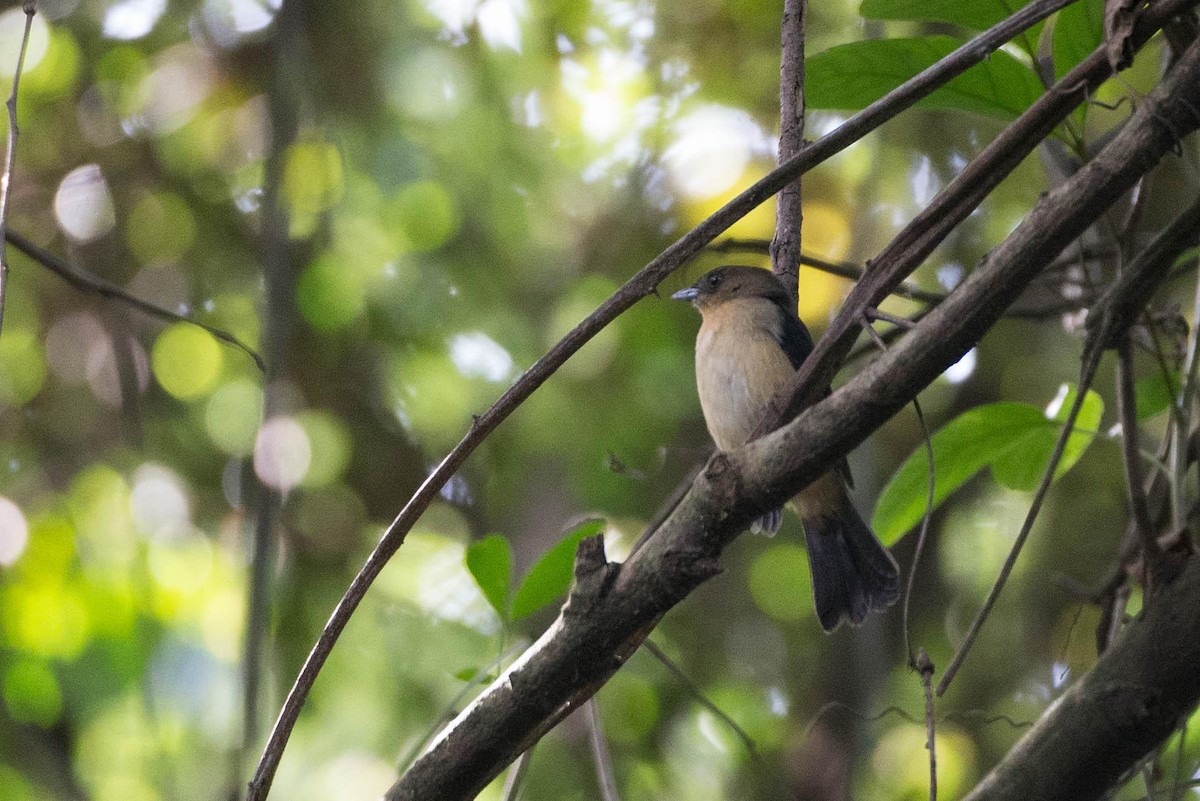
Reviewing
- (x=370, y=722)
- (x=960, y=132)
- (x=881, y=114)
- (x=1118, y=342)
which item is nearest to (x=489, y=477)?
(x=370, y=722)

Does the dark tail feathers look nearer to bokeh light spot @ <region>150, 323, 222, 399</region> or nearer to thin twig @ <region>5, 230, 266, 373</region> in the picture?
thin twig @ <region>5, 230, 266, 373</region>

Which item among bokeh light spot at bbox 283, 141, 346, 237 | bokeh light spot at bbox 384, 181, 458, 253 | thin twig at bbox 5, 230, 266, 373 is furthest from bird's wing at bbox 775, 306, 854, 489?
bokeh light spot at bbox 283, 141, 346, 237

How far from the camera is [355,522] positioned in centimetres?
492

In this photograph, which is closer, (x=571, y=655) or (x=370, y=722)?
(x=571, y=655)

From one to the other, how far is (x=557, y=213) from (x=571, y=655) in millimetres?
3744

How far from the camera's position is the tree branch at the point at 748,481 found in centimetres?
154

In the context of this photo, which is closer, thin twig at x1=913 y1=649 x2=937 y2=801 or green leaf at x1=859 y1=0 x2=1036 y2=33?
thin twig at x1=913 y1=649 x2=937 y2=801

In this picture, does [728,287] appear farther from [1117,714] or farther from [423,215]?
[1117,714]

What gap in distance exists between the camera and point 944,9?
2223 mm

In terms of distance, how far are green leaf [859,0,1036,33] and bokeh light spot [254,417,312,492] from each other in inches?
81.9

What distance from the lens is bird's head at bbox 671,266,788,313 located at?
388 centimetres

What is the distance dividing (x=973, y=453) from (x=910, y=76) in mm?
930

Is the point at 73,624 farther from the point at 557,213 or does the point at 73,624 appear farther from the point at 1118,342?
the point at 1118,342

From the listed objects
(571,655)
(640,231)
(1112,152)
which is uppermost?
(640,231)
